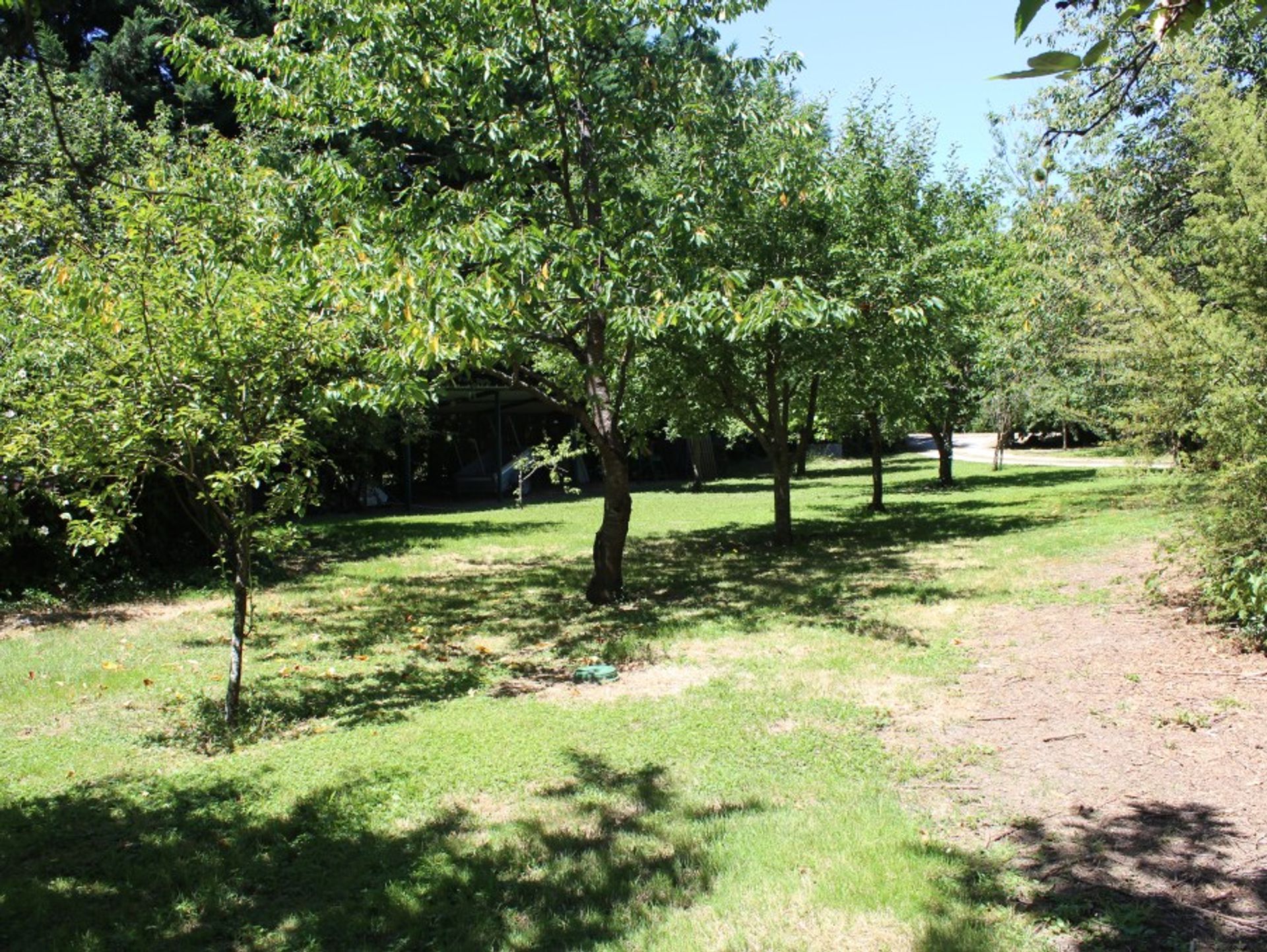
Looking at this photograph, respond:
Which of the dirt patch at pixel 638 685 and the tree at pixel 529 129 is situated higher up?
the tree at pixel 529 129

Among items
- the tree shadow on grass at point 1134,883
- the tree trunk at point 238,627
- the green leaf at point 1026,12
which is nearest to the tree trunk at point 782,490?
the tree trunk at point 238,627

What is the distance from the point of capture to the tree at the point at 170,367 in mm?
5348

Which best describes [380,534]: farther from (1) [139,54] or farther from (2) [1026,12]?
(2) [1026,12]

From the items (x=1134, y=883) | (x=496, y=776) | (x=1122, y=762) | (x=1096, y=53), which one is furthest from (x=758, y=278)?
(x=1096, y=53)

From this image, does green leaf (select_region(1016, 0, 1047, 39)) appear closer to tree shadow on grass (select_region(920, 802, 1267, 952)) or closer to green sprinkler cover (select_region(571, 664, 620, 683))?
tree shadow on grass (select_region(920, 802, 1267, 952))

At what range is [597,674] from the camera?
22.5 ft

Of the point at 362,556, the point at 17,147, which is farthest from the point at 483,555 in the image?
the point at 17,147

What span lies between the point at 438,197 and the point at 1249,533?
22.3 feet

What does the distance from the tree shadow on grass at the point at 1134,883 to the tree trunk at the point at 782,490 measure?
32.2 ft

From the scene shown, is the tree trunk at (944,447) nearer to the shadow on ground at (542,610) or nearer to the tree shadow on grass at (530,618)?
the shadow on ground at (542,610)

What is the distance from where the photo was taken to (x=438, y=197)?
8109mm

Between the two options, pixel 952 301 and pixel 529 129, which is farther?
pixel 952 301

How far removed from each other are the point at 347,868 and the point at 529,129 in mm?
6788

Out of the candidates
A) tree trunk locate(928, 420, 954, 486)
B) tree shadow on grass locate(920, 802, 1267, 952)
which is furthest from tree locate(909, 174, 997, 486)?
tree shadow on grass locate(920, 802, 1267, 952)
